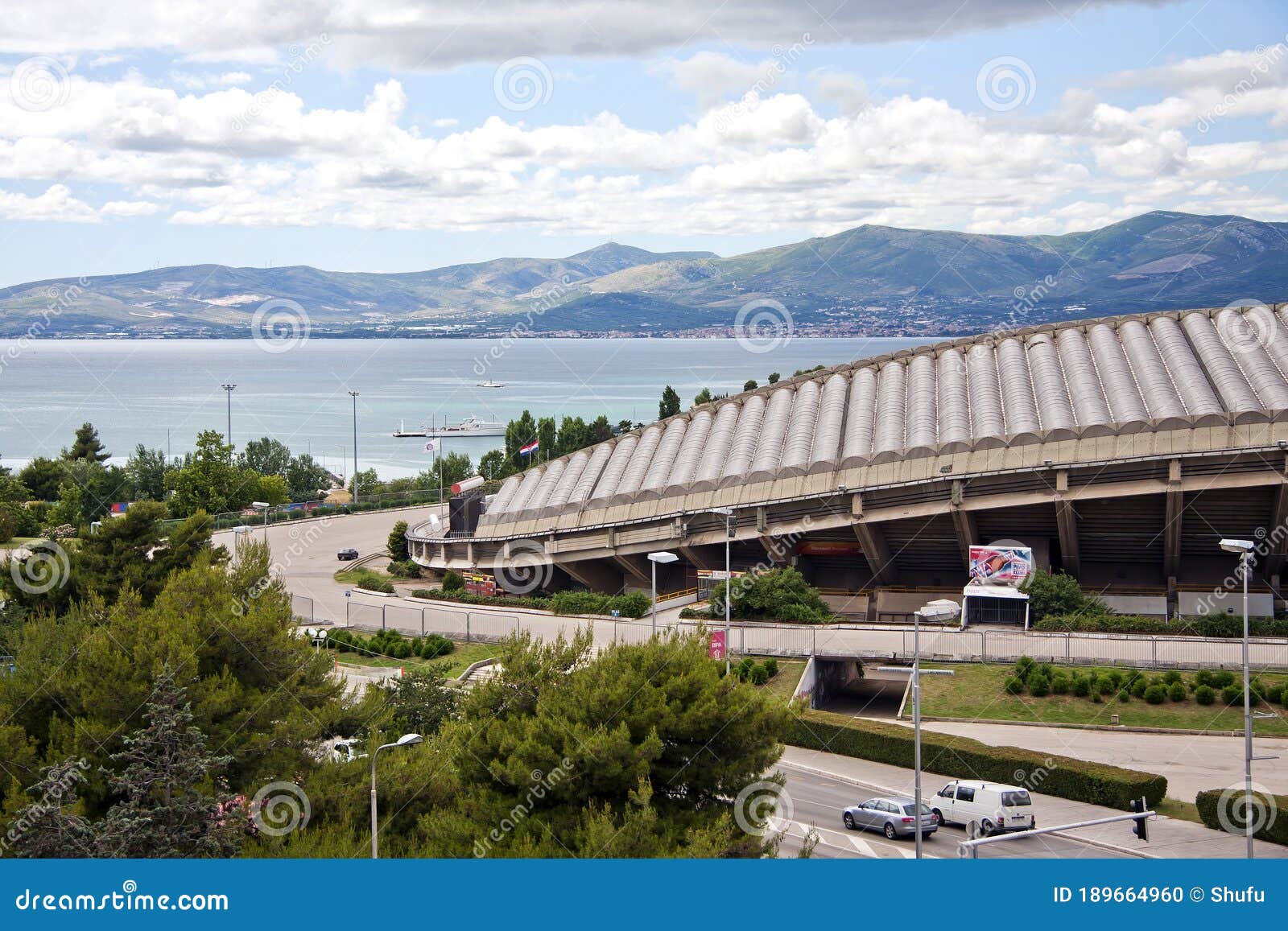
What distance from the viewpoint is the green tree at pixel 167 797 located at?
782 inches

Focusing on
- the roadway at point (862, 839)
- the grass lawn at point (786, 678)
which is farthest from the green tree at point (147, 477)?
the roadway at point (862, 839)

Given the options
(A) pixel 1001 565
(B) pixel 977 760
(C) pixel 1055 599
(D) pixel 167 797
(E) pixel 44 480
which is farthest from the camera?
(E) pixel 44 480

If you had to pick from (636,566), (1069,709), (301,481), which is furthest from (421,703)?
(301,481)

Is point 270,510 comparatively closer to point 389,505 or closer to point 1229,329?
point 389,505

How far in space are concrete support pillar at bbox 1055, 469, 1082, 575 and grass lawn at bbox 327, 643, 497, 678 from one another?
774 inches

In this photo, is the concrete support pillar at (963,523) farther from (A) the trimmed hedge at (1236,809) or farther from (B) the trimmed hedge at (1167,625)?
(A) the trimmed hedge at (1236,809)

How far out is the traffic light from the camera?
23.6 meters

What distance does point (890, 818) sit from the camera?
2608cm

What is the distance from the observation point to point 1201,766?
30219 millimetres

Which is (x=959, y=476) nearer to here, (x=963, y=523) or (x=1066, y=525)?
(x=963, y=523)

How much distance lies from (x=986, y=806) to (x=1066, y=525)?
2098 cm

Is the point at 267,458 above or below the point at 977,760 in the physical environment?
above

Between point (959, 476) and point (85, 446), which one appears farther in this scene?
point (85, 446)

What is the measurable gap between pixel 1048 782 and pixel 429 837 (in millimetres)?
14420
